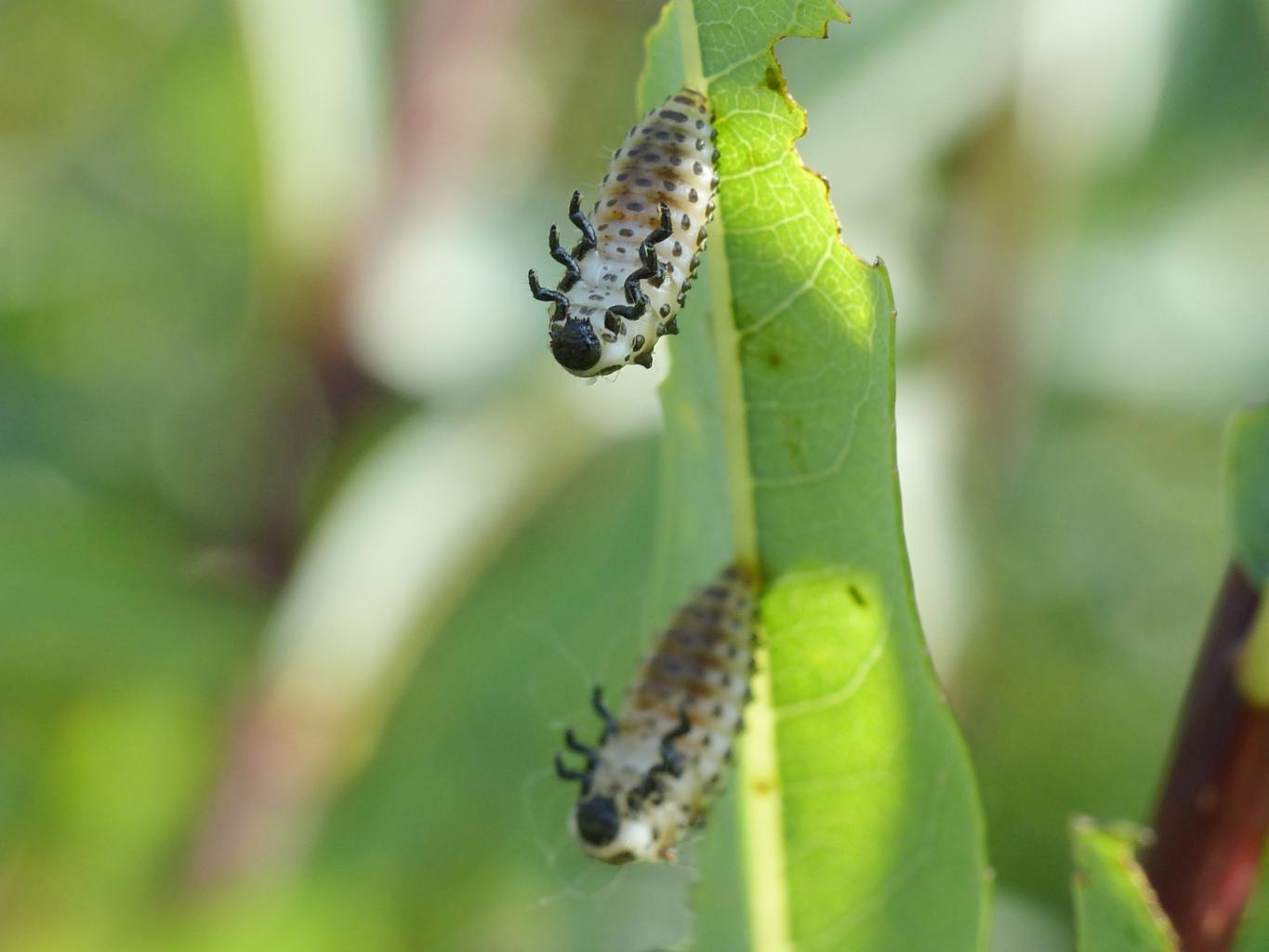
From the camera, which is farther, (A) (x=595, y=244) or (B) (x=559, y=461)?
(B) (x=559, y=461)

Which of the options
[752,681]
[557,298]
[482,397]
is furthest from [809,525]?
[482,397]

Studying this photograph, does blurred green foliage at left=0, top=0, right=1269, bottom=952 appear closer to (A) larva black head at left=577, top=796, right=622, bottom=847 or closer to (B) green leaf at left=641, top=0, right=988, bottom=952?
(A) larva black head at left=577, top=796, right=622, bottom=847

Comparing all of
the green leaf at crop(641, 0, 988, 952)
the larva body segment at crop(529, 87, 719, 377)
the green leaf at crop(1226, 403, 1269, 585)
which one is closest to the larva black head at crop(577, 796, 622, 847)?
the green leaf at crop(641, 0, 988, 952)

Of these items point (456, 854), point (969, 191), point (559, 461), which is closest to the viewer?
point (456, 854)

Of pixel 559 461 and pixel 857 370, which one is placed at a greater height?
pixel 559 461

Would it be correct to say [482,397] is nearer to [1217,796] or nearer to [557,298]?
[557,298]

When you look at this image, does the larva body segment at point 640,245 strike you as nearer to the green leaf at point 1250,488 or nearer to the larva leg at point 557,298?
the larva leg at point 557,298

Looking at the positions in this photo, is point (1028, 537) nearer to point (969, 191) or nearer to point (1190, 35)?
point (969, 191)

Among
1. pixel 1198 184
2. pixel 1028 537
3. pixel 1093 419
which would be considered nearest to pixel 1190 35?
pixel 1198 184
